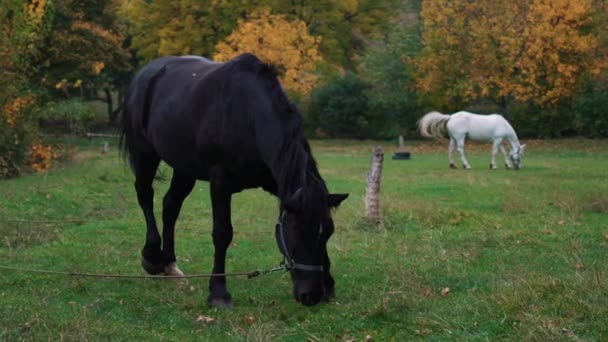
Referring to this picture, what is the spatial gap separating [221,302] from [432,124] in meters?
20.7

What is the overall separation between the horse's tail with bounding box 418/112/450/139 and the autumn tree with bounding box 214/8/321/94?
36.5 feet

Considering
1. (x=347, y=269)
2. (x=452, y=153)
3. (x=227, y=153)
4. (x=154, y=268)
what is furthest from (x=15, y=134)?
(x=452, y=153)

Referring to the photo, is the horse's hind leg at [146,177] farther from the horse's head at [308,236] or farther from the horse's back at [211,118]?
the horse's head at [308,236]

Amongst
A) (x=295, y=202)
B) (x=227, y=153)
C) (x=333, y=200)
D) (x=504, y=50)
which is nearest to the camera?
(x=295, y=202)

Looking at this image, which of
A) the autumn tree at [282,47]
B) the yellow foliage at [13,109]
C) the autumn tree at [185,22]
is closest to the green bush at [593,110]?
the autumn tree at [282,47]

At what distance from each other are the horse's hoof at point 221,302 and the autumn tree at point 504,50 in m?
31.5

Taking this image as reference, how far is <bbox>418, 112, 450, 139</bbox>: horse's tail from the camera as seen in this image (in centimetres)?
2605

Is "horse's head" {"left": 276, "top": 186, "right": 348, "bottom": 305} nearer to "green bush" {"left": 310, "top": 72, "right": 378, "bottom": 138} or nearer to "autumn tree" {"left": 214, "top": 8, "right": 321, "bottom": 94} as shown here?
"autumn tree" {"left": 214, "top": 8, "right": 321, "bottom": 94}

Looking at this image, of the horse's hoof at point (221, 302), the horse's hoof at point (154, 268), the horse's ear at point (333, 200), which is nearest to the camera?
the horse's ear at point (333, 200)

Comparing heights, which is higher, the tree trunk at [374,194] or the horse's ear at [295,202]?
the horse's ear at [295,202]

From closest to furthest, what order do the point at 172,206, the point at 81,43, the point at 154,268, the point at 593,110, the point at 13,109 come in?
the point at 154,268 < the point at 172,206 < the point at 13,109 < the point at 81,43 < the point at 593,110

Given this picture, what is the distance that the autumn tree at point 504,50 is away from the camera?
3588 cm

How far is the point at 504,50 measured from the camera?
36.8 meters

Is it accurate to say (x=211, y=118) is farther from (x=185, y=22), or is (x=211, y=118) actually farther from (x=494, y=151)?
(x=185, y=22)
